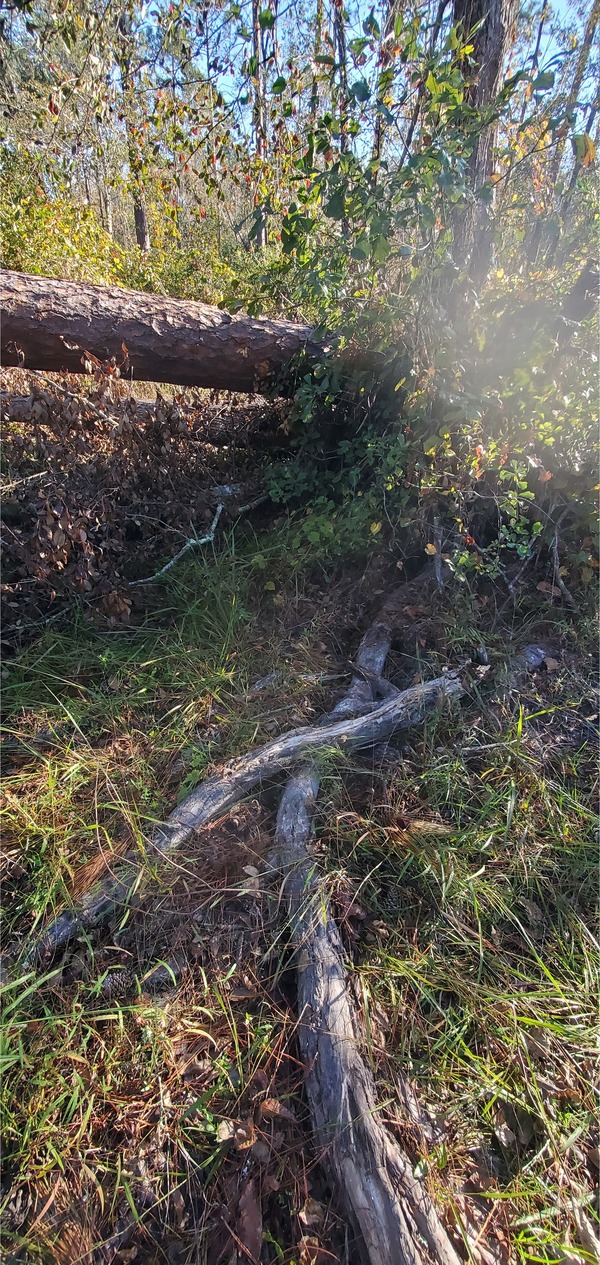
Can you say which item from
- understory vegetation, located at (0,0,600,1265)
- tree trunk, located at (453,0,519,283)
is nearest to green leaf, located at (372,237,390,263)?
understory vegetation, located at (0,0,600,1265)

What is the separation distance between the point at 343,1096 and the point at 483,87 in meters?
4.35

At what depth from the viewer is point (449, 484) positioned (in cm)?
246

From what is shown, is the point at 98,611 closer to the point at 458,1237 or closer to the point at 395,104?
the point at 458,1237

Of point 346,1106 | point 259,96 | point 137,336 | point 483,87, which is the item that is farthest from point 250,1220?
point 259,96

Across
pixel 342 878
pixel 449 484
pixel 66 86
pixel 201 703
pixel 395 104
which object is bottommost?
pixel 342 878

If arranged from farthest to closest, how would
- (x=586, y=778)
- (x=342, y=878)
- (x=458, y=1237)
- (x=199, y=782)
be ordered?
(x=586, y=778), (x=199, y=782), (x=342, y=878), (x=458, y=1237)

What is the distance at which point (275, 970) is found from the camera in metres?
1.59

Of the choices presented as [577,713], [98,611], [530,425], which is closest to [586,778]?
[577,713]

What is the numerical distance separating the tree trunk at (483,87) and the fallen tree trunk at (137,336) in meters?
0.87

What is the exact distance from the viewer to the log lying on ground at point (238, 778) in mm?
1613

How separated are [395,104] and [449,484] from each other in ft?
5.44

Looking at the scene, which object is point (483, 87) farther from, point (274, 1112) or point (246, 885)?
point (274, 1112)

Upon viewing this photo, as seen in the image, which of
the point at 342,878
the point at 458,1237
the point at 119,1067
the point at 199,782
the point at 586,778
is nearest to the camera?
the point at 458,1237

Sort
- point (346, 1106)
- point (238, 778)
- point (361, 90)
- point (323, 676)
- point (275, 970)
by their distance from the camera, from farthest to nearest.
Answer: point (323, 676)
point (361, 90)
point (238, 778)
point (275, 970)
point (346, 1106)
